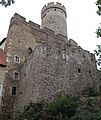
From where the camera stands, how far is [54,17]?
33.9 m

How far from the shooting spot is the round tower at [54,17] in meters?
33.1

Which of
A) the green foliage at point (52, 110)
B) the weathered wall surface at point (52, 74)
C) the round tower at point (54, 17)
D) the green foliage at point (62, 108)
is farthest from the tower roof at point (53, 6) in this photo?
the green foliage at point (62, 108)

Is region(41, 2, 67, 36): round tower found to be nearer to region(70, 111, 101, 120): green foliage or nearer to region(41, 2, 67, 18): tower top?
region(41, 2, 67, 18): tower top

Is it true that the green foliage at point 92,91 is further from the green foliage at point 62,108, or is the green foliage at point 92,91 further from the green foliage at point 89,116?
the green foliage at point 89,116

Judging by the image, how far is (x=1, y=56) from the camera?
23.7 m

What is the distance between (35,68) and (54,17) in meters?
16.3

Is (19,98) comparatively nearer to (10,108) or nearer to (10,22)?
(10,108)

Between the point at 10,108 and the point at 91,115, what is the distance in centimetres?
942

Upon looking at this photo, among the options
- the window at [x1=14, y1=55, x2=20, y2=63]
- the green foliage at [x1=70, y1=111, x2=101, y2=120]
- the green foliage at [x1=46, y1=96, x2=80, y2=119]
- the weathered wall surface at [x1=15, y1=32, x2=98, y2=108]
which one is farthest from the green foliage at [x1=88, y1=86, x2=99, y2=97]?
the window at [x1=14, y1=55, x2=20, y2=63]

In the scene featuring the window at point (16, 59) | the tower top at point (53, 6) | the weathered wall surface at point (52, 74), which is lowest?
the weathered wall surface at point (52, 74)

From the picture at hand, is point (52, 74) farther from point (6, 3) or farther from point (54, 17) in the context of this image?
point (54, 17)

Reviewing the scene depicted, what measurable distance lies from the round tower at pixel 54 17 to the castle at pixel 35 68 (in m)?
5.22

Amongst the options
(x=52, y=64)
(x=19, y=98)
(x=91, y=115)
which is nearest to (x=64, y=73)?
(x=52, y=64)

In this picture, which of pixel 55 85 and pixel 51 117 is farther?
pixel 55 85
